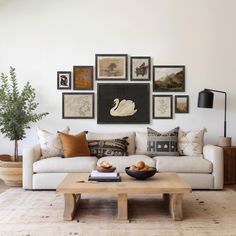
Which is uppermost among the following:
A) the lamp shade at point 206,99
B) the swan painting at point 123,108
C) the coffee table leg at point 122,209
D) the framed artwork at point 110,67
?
the framed artwork at point 110,67

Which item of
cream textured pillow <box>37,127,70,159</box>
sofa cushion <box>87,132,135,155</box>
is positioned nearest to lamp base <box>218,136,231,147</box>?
sofa cushion <box>87,132,135,155</box>

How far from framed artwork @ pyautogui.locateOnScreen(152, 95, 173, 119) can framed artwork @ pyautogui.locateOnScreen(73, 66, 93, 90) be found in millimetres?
1115

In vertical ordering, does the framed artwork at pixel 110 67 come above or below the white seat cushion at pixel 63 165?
above

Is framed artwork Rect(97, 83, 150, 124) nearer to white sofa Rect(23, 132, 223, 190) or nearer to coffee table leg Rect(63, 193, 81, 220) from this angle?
white sofa Rect(23, 132, 223, 190)

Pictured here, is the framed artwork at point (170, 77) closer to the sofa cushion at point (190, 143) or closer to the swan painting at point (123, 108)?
the swan painting at point (123, 108)

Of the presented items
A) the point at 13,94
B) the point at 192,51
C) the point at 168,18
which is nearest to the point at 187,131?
the point at 192,51

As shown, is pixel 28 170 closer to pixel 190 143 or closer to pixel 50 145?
pixel 50 145

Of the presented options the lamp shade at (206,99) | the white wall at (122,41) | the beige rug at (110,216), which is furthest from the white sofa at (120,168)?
the white wall at (122,41)

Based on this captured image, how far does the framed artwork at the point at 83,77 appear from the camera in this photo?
18.3ft

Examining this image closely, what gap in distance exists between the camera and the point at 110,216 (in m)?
3.44

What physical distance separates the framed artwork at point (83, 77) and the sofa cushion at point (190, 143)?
1.75 m

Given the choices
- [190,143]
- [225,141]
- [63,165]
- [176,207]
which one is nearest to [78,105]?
[63,165]

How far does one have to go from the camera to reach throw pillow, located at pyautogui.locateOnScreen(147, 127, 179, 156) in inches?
195

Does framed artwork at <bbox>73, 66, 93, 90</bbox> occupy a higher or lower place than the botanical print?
lower
